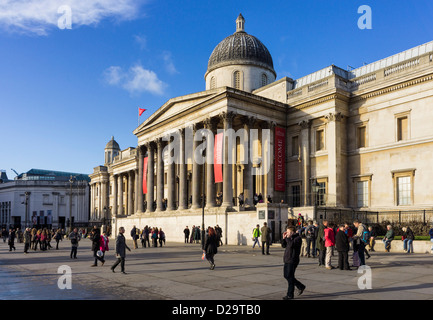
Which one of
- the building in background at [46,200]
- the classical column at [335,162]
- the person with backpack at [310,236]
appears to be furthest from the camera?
the building in background at [46,200]

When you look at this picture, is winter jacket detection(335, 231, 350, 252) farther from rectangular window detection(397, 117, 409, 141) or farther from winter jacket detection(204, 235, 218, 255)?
rectangular window detection(397, 117, 409, 141)

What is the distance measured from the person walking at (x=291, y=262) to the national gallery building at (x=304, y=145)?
18258 mm

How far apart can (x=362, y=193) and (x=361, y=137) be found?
4708mm

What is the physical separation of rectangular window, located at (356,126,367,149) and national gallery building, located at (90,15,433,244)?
8 centimetres

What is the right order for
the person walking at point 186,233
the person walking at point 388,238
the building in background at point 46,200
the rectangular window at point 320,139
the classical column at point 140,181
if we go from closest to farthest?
1. the person walking at point 388,238
2. the person walking at point 186,233
3. the rectangular window at point 320,139
4. the classical column at point 140,181
5. the building in background at point 46,200

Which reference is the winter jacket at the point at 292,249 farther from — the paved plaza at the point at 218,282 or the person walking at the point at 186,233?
the person walking at the point at 186,233

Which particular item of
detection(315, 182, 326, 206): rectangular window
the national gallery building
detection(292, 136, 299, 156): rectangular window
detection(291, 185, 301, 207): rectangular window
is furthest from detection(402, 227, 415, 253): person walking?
detection(292, 136, 299, 156): rectangular window

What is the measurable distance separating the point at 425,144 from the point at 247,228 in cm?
1428

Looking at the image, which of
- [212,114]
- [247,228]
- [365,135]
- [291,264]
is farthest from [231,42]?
[291,264]

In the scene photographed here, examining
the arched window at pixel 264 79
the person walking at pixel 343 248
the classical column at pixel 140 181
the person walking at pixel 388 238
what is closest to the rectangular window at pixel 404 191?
the person walking at pixel 388 238

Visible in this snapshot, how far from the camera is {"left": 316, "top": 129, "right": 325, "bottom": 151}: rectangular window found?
36094mm

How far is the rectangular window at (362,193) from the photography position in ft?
111

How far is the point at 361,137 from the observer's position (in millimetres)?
35000
